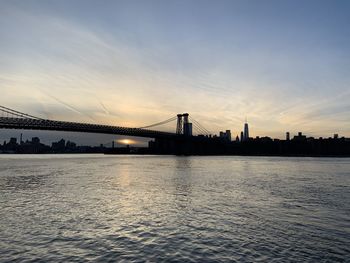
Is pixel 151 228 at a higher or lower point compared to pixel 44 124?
lower

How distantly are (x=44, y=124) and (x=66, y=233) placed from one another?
83.1 metres

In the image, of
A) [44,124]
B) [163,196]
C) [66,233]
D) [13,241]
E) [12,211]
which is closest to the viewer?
[13,241]

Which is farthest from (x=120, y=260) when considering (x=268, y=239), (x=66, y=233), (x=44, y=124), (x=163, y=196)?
(x=44, y=124)

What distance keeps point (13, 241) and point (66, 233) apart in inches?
67.5

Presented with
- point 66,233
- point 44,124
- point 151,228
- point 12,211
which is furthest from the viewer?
point 44,124

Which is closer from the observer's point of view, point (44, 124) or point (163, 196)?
point (163, 196)

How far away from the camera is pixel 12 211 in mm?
15141

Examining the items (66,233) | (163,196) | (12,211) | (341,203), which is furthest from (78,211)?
(341,203)

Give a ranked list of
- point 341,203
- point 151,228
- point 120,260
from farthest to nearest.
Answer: point 341,203
point 151,228
point 120,260

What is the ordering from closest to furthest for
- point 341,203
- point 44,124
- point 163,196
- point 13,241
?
point 13,241 → point 341,203 → point 163,196 → point 44,124

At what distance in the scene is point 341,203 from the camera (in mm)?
Answer: 18250

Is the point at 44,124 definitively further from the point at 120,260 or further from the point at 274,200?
the point at 120,260

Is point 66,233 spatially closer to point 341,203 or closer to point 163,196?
point 163,196

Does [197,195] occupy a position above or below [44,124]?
below
